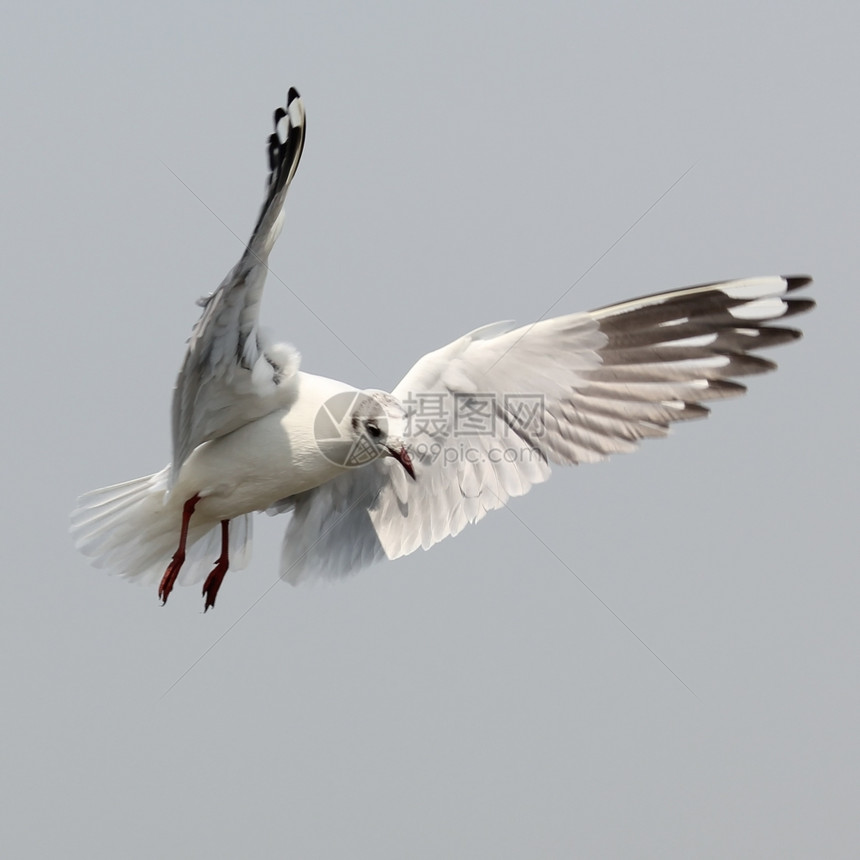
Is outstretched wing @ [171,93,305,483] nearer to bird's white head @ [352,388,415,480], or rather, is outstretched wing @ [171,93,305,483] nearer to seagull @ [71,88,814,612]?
seagull @ [71,88,814,612]

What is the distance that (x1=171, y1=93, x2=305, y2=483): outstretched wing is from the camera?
3662 millimetres

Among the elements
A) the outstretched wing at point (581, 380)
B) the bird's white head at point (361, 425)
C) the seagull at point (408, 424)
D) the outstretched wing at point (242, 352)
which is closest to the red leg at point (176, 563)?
the seagull at point (408, 424)

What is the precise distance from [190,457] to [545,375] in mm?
1351

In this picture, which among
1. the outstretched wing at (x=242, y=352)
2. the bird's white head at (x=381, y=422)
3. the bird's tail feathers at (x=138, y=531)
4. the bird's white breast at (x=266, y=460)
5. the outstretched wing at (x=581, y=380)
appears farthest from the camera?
the bird's tail feathers at (x=138, y=531)

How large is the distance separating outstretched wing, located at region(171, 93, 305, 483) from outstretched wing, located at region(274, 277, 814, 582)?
1.84ft

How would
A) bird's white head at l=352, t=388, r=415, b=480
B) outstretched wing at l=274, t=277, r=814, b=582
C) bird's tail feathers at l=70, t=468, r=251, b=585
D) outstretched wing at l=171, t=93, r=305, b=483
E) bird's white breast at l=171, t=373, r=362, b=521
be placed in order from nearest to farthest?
1. outstretched wing at l=171, t=93, r=305, b=483
2. bird's white head at l=352, t=388, r=415, b=480
3. bird's white breast at l=171, t=373, r=362, b=521
4. outstretched wing at l=274, t=277, r=814, b=582
5. bird's tail feathers at l=70, t=468, r=251, b=585

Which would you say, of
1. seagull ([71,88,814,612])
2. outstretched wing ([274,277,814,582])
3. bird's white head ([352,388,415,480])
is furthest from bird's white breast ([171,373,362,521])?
outstretched wing ([274,277,814,582])

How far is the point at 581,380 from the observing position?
4.86 m

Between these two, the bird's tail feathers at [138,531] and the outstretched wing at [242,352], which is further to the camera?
the bird's tail feathers at [138,531]

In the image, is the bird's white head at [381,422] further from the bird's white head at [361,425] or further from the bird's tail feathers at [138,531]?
the bird's tail feathers at [138,531]

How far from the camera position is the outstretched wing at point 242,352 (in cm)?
366

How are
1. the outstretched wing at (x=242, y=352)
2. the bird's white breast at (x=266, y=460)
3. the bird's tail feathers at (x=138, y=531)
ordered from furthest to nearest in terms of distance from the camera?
the bird's tail feathers at (x=138, y=531), the bird's white breast at (x=266, y=460), the outstretched wing at (x=242, y=352)

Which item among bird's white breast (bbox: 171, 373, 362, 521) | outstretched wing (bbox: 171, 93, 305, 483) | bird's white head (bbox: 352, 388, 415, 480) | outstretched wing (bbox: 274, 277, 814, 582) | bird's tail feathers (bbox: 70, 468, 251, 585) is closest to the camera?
outstretched wing (bbox: 171, 93, 305, 483)

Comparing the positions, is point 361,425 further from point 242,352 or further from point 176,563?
point 176,563
